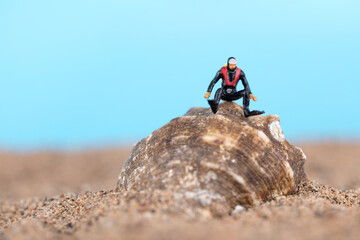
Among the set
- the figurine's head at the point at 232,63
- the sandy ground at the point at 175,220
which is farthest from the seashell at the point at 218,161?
the figurine's head at the point at 232,63

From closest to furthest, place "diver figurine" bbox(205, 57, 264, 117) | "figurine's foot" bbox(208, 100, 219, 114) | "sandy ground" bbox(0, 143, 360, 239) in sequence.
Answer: "sandy ground" bbox(0, 143, 360, 239)
"figurine's foot" bbox(208, 100, 219, 114)
"diver figurine" bbox(205, 57, 264, 117)

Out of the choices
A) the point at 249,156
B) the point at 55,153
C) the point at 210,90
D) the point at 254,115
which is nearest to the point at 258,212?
the point at 249,156

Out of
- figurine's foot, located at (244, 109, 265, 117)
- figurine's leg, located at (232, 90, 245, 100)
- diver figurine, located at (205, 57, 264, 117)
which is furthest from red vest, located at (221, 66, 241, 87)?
figurine's foot, located at (244, 109, 265, 117)

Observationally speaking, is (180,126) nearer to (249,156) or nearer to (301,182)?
(249,156)

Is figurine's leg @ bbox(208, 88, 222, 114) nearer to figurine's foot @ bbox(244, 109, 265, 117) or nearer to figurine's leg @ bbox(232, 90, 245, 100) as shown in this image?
figurine's leg @ bbox(232, 90, 245, 100)

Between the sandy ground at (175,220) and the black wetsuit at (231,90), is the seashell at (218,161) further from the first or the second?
the sandy ground at (175,220)
